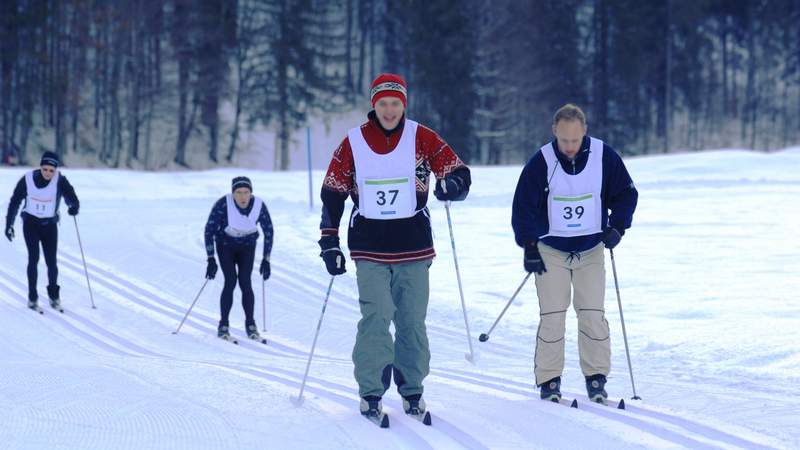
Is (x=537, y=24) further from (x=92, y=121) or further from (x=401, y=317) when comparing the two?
(x=401, y=317)

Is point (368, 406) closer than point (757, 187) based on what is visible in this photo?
Yes

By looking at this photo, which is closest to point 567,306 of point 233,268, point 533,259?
point 533,259

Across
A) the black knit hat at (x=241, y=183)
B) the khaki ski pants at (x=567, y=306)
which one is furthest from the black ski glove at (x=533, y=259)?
the black knit hat at (x=241, y=183)

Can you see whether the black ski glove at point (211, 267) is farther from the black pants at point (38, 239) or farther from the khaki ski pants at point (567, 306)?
the khaki ski pants at point (567, 306)

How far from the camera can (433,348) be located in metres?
9.23

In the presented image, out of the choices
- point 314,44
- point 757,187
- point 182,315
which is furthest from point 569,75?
point 182,315

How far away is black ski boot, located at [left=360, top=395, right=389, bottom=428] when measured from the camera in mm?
5172

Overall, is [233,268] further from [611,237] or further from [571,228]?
[611,237]

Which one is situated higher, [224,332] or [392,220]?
[392,220]

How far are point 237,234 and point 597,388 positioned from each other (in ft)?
15.8

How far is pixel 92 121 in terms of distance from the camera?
45625 millimetres

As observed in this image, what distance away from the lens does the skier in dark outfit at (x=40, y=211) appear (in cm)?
1112

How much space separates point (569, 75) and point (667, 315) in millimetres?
39665

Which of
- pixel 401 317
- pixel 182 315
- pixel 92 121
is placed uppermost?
pixel 92 121
